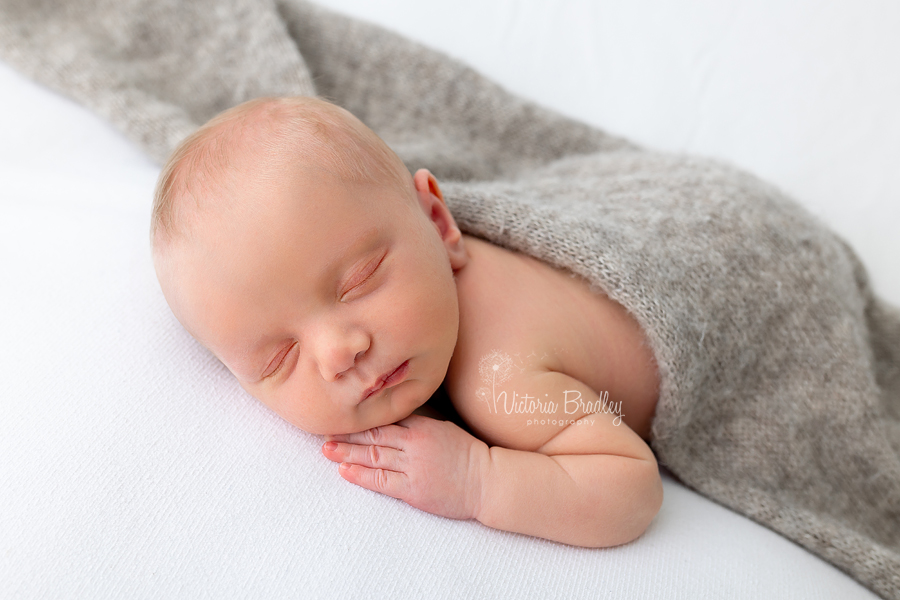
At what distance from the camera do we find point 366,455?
2.77 feet

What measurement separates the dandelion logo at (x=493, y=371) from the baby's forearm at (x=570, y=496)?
0.24 ft

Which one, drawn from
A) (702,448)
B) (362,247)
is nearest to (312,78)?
(362,247)

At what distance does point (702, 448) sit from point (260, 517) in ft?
2.39

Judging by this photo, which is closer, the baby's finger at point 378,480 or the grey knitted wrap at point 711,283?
the baby's finger at point 378,480

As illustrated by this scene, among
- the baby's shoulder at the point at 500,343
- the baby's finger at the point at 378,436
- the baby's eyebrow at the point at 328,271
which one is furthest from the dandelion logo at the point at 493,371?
the baby's eyebrow at the point at 328,271

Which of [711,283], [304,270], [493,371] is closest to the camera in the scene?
[304,270]

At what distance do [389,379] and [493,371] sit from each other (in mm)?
168

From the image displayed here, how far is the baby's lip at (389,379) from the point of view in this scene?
2.66 ft

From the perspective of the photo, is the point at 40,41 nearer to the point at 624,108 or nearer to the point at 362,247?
the point at 362,247

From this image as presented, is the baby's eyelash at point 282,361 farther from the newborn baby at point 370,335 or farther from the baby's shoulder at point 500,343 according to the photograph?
the baby's shoulder at point 500,343

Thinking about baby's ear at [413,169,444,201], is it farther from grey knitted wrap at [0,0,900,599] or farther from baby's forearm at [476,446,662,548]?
baby's forearm at [476,446,662,548]

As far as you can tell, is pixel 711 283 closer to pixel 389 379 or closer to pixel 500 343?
pixel 500 343

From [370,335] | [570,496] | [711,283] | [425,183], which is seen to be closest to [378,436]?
[370,335]

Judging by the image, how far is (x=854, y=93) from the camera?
1.51 m
